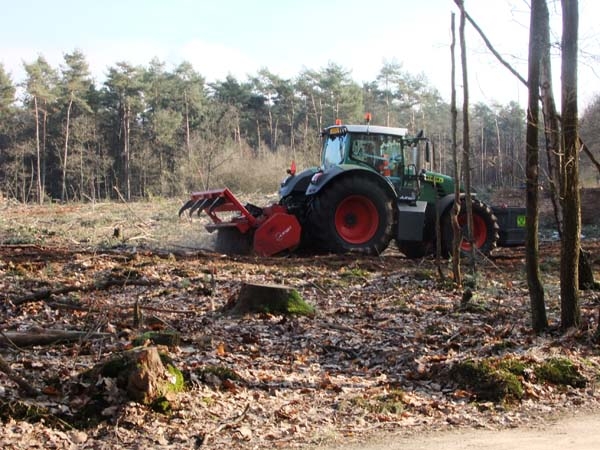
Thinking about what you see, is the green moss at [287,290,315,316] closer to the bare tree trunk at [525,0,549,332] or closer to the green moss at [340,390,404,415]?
the bare tree trunk at [525,0,549,332]

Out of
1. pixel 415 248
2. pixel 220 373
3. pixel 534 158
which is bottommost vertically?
pixel 220 373

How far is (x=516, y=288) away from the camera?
429 inches

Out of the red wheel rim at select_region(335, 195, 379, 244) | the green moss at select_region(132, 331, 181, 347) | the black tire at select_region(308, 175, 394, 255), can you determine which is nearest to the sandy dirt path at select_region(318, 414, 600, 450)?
the green moss at select_region(132, 331, 181, 347)

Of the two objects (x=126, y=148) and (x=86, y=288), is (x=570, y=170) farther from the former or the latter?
(x=126, y=148)

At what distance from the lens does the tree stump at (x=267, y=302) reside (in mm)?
8234

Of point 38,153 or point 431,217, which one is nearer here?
point 431,217

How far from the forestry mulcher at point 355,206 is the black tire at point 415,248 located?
4 centimetres

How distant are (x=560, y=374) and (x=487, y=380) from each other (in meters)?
0.80

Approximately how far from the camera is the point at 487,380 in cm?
588

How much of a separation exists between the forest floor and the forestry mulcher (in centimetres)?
114

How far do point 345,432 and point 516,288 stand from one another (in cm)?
673

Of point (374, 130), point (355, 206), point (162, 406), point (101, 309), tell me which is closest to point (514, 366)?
point (162, 406)

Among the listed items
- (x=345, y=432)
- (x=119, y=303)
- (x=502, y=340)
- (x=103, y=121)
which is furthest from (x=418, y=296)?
(x=103, y=121)

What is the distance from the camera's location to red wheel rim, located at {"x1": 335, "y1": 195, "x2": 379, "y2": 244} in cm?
1395
